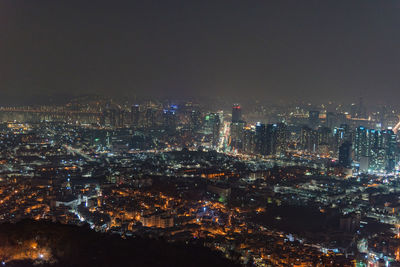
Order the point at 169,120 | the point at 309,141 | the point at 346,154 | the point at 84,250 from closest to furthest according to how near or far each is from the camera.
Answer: the point at 84,250, the point at 346,154, the point at 309,141, the point at 169,120

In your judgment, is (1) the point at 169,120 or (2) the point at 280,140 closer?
(2) the point at 280,140

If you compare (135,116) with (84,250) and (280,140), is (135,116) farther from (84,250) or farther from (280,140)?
(84,250)

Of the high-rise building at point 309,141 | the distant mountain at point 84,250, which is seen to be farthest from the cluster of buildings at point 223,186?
the distant mountain at point 84,250

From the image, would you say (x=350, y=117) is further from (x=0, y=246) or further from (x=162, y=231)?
(x=0, y=246)

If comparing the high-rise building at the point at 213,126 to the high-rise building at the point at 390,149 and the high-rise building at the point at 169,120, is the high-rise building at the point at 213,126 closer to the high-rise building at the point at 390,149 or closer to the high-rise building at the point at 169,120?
the high-rise building at the point at 169,120

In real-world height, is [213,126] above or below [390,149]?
above

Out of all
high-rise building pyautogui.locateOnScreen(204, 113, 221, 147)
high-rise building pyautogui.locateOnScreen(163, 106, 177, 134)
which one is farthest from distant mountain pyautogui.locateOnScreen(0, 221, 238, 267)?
high-rise building pyautogui.locateOnScreen(163, 106, 177, 134)

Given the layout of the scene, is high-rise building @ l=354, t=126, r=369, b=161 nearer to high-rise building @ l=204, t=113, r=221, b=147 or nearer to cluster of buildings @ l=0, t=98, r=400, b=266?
cluster of buildings @ l=0, t=98, r=400, b=266

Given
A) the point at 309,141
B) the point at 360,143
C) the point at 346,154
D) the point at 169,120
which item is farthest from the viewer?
the point at 169,120

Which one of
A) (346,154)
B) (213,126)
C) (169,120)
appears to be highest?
(169,120)

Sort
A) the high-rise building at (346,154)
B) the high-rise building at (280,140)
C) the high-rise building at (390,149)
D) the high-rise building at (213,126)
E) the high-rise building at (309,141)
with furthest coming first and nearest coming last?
the high-rise building at (213,126) < the high-rise building at (309,141) < the high-rise building at (280,140) < the high-rise building at (346,154) < the high-rise building at (390,149)

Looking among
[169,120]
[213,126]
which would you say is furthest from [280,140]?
[169,120]
